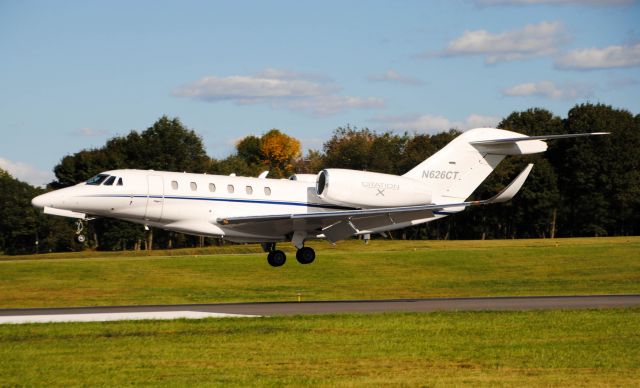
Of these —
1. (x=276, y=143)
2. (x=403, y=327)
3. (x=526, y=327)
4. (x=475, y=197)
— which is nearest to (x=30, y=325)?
(x=403, y=327)

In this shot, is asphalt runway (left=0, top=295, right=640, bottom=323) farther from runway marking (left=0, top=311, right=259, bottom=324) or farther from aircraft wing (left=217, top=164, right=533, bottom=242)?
aircraft wing (left=217, top=164, right=533, bottom=242)

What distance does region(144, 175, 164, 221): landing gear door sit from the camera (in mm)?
30156

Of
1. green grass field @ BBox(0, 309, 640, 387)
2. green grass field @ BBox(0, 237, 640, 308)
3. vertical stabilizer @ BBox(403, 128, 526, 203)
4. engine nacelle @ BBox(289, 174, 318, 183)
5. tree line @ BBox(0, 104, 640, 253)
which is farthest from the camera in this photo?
tree line @ BBox(0, 104, 640, 253)

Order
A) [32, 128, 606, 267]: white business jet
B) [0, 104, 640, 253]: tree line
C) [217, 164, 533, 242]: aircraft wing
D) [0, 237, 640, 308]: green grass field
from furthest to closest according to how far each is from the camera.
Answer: [0, 104, 640, 253]: tree line
[0, 237, 640, 308]: green grass field
[217, 164, 533, 242]: aircraft wing
[32, 128, 606, 267]: white business jet

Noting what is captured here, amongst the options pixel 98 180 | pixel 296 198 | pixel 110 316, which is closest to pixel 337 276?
pixel 296 198

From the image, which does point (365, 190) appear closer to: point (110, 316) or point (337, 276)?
point (110, 316)

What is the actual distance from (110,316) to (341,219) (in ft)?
27.4

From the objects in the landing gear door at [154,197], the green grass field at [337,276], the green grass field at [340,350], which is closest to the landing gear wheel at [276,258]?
the landing gear door at [154,197]

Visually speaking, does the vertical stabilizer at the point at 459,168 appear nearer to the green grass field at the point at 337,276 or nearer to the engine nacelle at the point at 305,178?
the engine nacelle at the point at 305,178

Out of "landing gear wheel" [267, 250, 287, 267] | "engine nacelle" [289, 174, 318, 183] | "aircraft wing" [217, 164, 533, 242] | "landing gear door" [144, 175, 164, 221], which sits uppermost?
"engine nacelle" [289, 174, 318, 183]

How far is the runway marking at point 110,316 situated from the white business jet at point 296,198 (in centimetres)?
329

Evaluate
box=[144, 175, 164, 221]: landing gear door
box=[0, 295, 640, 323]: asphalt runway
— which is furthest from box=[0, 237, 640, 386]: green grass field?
box=[144, 175, 164, 221]: landing gear door

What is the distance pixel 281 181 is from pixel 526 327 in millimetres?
11202

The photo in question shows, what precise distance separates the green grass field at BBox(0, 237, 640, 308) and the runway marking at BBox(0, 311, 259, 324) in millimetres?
14509
